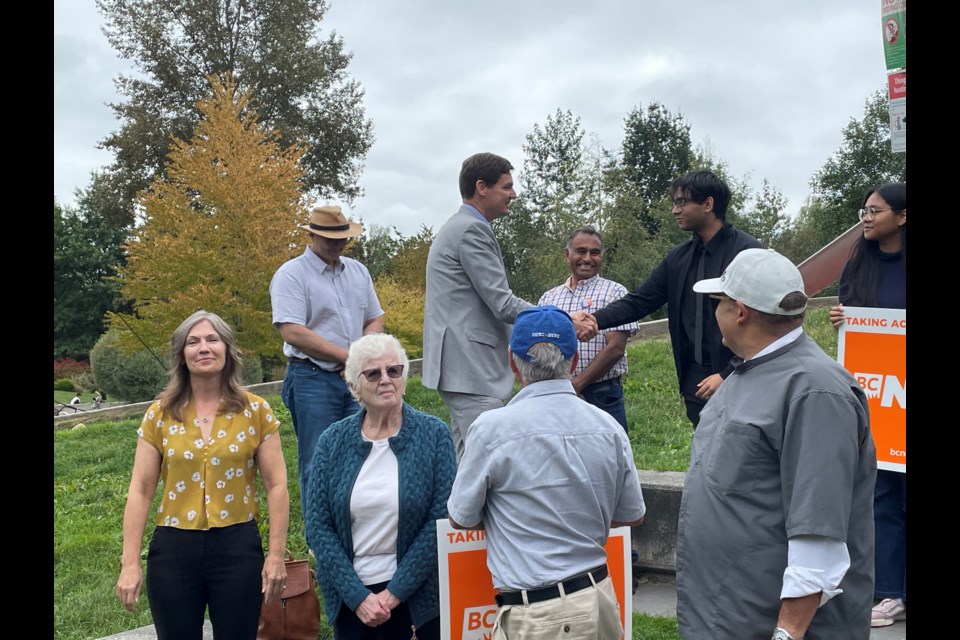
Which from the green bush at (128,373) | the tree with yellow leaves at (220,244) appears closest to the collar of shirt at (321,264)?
the tree with yellow leaves at (220,244)

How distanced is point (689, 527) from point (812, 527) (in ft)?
1.46

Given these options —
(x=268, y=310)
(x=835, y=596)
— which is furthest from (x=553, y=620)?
(x=268, y=310)

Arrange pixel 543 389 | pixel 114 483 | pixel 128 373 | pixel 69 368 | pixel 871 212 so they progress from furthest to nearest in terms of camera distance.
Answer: pixel 69 368 → pixel 128 373 → pixel 114 483 → pixel 871 212 → pixel 543 389

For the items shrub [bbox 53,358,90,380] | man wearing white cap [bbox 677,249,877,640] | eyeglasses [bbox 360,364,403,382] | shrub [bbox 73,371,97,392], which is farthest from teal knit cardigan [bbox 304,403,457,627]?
shrub [bbox 53,358,90,380]

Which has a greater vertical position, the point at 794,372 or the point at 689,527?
the point at 794,372

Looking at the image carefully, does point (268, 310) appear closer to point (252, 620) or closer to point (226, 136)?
point (226, 136)

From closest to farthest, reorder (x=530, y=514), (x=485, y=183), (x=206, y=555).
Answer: (x=530, y=514)
(x=206, y=555)
(x=485, y=183)

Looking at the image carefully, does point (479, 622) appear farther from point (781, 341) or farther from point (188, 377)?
Result: point (188, 377)

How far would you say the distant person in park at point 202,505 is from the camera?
415 centimetres

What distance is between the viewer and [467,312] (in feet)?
16.9

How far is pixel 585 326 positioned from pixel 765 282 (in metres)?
2.84

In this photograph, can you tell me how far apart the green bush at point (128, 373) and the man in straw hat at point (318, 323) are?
68.3 feet

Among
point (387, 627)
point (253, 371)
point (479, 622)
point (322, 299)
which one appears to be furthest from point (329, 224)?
point (253, 371)
